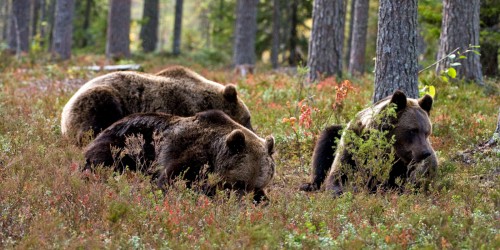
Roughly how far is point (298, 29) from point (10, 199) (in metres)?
27.1

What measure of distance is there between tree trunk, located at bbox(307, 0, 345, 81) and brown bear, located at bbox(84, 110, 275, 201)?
26.5 ft

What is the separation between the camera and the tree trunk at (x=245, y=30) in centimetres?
2345

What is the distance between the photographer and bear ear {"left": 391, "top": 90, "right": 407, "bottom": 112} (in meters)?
7.61

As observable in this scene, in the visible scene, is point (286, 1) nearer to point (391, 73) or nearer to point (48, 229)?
point (391, 73)

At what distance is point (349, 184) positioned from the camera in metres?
7.29

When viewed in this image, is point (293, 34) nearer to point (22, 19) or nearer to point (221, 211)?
point (22, 19)

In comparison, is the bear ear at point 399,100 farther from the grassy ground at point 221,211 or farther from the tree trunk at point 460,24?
the tree trunk at point 460,24

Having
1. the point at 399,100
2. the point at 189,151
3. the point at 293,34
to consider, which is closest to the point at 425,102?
the point at 399,100

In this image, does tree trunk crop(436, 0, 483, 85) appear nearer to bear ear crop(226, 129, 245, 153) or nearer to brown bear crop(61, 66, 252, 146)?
brown bear crop(61, 66, 252, 146)

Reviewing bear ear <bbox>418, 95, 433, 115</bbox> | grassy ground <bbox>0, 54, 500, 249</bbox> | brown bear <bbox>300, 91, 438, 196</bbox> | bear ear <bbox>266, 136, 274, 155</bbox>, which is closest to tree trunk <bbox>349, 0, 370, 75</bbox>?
grassy ground <bbox>0, 54, 500, 249</bbox>

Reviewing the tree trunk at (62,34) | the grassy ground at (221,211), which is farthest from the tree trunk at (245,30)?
the grassy ground at (221,211)

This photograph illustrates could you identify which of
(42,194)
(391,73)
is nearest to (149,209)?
(42,194)

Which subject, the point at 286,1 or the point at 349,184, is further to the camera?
the point at 286,1

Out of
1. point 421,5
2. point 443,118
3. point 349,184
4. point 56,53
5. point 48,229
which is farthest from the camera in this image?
point 56,53
